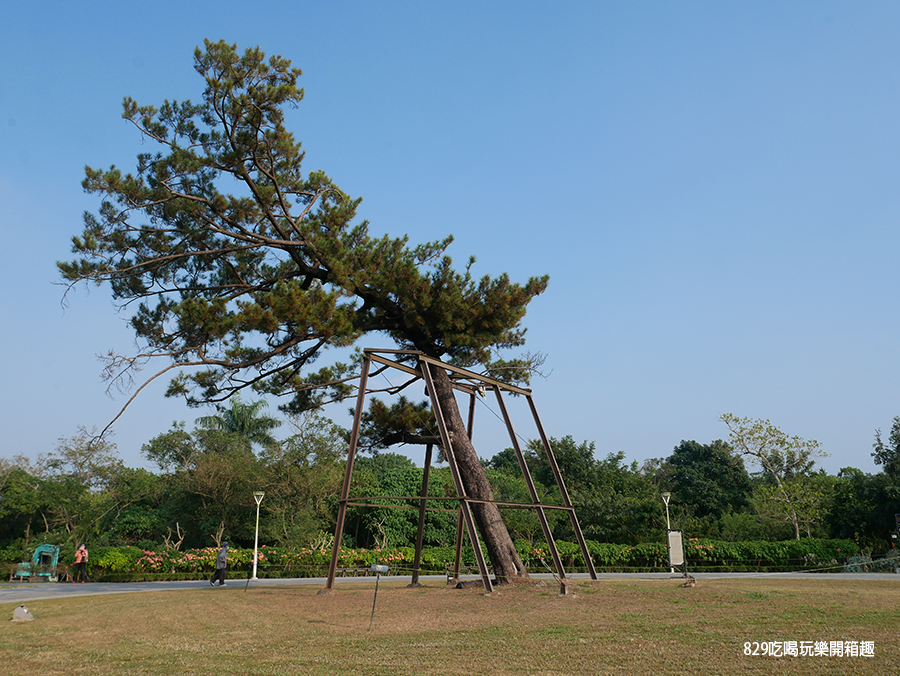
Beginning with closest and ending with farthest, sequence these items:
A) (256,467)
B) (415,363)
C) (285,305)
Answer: (285,305) → (415,363) → (256,467)

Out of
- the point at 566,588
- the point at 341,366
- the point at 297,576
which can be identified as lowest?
the point at 297,576

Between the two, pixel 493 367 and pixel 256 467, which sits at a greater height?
pixel 493 367

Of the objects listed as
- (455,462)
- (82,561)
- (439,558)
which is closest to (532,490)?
(455,462)

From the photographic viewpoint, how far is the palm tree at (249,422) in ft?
98.2

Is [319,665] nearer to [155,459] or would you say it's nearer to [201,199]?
[201,199]

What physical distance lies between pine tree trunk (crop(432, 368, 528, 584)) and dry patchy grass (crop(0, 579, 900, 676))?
1.74m

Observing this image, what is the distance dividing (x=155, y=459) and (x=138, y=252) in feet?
70.6

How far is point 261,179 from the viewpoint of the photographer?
11633 millimetres

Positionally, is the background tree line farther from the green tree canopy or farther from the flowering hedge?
the green tree canopy

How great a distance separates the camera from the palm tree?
29.9 m

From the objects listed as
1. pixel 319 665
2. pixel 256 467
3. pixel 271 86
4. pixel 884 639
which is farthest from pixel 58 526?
pixel 884 639

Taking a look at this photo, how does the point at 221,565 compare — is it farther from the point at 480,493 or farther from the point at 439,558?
the point at 439,558

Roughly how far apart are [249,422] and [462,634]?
85.0 ft

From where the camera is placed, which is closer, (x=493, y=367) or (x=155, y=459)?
(x=493, y=367)
